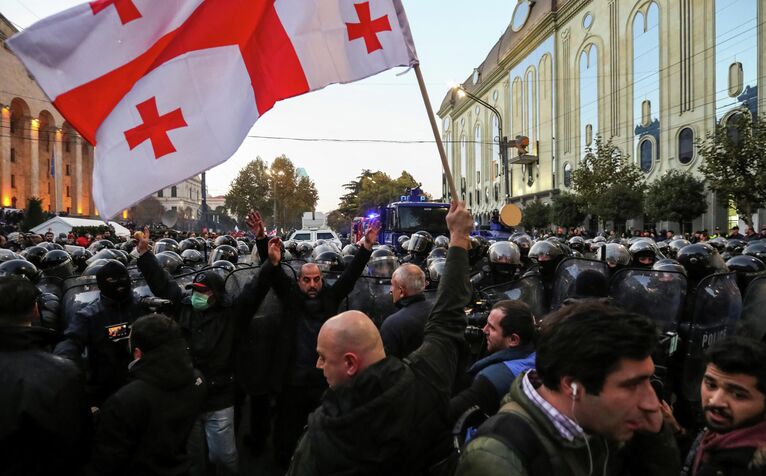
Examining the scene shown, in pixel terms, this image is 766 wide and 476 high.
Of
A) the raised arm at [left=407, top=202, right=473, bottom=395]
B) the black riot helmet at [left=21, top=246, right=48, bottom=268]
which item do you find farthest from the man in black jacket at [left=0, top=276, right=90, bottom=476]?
the black riot helmet at [left=21, top=246, right=48, bottom=268]

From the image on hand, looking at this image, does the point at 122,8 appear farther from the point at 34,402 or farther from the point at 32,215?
the point at 32,215

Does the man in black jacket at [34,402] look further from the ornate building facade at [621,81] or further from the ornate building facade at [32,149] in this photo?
the ornate building facade at [32,149]

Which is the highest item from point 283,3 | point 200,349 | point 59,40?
point 283,3

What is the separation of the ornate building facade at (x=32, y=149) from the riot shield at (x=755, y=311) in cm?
4237

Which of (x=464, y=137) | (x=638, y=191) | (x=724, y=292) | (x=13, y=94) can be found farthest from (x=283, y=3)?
(x=464, y=137)

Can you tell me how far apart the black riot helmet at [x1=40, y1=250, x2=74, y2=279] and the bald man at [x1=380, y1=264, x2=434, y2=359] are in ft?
16.3

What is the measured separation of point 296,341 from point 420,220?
12.8 meters

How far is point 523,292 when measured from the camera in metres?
4.68

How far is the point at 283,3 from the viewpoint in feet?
11.7

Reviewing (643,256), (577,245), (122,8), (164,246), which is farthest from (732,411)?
(577,245)

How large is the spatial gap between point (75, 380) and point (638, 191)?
30.8 meters

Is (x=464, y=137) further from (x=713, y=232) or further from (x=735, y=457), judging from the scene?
(x=735, y=457)

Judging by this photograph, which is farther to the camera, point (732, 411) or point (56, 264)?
point (56, 264)

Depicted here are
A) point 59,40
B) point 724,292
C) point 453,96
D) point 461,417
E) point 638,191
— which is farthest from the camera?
point 453,96
